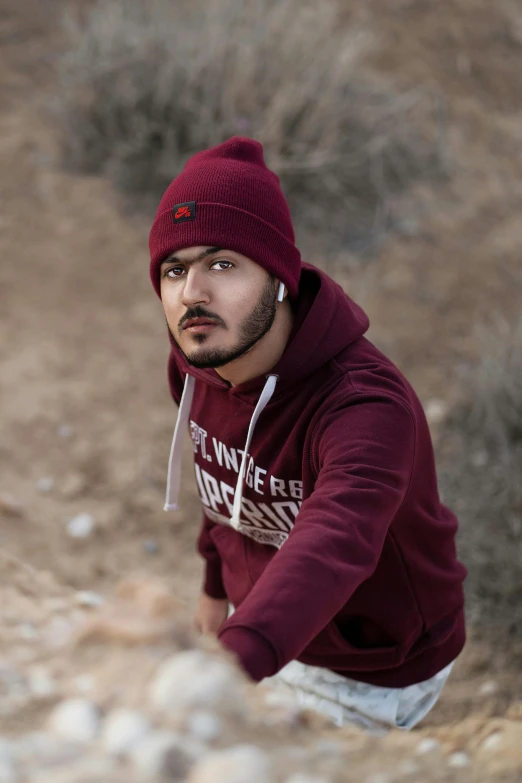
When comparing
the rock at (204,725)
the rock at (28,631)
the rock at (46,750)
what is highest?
the rock at (204,725)

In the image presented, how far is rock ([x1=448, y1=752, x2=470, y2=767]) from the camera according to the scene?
1183 mm

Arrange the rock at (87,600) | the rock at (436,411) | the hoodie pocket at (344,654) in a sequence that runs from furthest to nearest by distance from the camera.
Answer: the rock at (436,411)
the hoodie pocket at (344,654)
the rock at (87,600)

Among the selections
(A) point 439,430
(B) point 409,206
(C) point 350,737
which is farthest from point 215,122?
(C) point 350,737

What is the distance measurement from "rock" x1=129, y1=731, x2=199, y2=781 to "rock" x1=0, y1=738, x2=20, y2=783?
0.12 metres

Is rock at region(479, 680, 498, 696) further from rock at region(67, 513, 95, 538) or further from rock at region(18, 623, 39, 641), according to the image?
rock at region(18, 623, 39, 641)

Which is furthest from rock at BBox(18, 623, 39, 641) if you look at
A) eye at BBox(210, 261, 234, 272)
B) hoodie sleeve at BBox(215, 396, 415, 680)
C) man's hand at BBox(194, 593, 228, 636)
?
man's hand at BBox(194, 593, 228, 636)

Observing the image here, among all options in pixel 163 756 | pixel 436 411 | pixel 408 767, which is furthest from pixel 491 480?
pixel 163 756

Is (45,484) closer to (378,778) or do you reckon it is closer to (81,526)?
(81,526)

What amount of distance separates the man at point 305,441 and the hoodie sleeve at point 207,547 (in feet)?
0.06

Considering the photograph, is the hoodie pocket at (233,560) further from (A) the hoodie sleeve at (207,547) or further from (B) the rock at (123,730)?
(B) the rock at (123,730)

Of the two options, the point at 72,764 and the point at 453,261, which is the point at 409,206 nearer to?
the point at 453,261

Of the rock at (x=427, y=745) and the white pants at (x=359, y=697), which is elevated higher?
the rock at (x=427, y=745)

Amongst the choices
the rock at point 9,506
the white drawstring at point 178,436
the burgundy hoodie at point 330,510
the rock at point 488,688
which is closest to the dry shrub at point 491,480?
the rock at point 488,688

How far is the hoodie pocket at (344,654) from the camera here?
175cm
